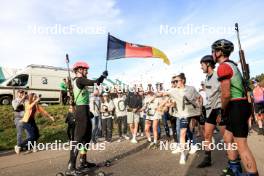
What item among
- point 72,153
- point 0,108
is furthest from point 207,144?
point 0,108

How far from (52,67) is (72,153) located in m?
19.4

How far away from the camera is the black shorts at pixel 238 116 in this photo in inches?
170

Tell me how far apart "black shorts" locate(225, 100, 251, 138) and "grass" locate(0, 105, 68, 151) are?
8729 mm

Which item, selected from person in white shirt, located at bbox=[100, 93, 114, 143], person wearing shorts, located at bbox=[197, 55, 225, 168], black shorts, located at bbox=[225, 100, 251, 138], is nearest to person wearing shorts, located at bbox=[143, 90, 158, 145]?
person in white shirt, located at bbox=[100, 93, 114, 143]

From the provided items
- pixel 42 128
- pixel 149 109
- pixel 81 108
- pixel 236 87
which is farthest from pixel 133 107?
pixel 236 87

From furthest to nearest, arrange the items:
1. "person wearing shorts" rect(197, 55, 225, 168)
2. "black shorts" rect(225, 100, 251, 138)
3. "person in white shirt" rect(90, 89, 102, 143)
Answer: "person in white shirt" rect(90, 89, 102, 143) → "person wearing shorts" rect(197, 55, 225, 168) → "black shorts" rect(225, 100, 251, 138)

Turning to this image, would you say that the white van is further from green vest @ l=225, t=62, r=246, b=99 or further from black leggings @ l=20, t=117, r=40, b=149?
green vest @ l=225, t=62, r=246, b=99

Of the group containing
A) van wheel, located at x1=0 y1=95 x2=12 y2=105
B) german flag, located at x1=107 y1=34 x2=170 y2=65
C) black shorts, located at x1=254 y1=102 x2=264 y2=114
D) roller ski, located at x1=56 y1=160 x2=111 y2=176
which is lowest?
roller ski, located at x1=56 y1=160 x2=111 y2=176

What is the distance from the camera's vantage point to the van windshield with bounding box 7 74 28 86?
21688mm

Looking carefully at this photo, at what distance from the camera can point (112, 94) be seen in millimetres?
13695

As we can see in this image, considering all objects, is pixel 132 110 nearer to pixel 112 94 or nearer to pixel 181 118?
pixel 112 94

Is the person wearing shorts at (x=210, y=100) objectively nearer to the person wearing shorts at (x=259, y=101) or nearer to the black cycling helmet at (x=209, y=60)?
the black cycling helmet at (x=209, y=60)

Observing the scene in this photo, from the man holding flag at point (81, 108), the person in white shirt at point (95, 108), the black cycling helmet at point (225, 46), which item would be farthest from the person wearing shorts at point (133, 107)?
the black cycling helmet at point (225, 46)

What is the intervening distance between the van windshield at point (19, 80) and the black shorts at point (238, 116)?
19644 mm
